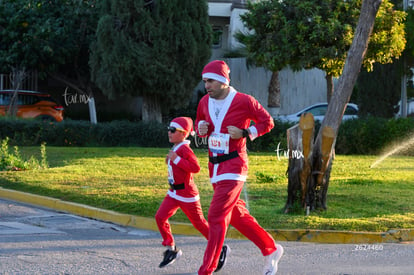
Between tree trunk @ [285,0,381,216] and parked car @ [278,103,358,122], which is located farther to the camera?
parked car @ [278,103,358,122]

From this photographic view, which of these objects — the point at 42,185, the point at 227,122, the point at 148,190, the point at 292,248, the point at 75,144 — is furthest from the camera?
the point at 75,144

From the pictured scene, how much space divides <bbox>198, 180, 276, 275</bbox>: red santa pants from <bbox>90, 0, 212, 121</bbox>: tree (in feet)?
55.0

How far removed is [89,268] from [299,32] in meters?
17.2

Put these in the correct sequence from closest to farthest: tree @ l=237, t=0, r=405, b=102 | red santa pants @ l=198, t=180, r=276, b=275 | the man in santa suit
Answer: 1. red santa pants @ l=198, t=180, r=276, b=275
2. the man in santa suit
3. tree @ l=237, t=0, r=405, b=102

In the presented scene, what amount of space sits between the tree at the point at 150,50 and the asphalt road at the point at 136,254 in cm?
1383

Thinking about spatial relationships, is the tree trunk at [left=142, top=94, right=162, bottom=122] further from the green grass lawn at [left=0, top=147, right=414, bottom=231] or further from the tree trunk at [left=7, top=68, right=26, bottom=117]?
the green grass lawn at [left=0, top=147, right=414, bottom=231]

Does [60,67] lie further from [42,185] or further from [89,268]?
[89,268]

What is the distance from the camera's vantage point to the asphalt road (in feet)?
22.4

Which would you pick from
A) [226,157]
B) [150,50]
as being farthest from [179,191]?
[150,50]

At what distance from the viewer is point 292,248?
26.7 feet

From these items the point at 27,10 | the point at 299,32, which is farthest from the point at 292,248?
the point at 27,10

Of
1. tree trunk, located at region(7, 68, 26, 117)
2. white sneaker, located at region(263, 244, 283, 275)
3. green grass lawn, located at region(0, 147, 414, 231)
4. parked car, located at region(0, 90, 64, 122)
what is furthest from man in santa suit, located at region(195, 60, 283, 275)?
parked car, located at region(0, 90, 64, 122)

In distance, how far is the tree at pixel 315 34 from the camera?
70.7 feet

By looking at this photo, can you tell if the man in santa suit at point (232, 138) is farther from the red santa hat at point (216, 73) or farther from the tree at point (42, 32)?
the tree at point (42, 32)
